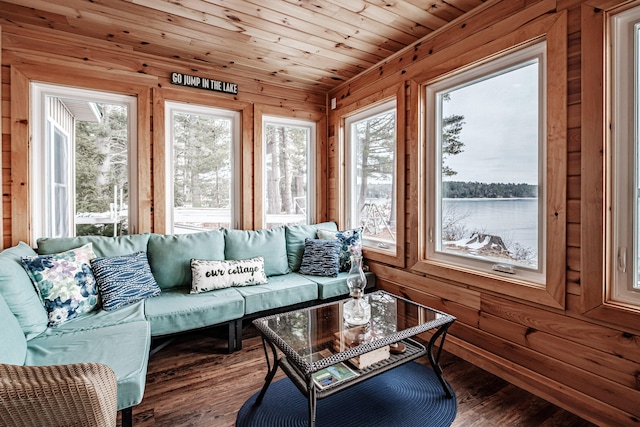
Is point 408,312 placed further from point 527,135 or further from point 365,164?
point 365,164

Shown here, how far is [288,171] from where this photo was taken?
3.82 m

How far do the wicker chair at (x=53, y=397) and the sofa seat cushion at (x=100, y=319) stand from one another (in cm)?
97

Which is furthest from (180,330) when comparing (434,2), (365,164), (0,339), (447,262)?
(434,2)

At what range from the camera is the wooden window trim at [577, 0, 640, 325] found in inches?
64.1

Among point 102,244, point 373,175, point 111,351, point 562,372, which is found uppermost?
point 373,175

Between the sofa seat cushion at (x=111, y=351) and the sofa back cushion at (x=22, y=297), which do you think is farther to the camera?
the sofa back cushion at (x=22, y=297)

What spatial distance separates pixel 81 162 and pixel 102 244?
865mm

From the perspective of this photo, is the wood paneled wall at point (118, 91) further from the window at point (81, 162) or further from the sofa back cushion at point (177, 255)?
the sofa back cushion at point (177, 255)

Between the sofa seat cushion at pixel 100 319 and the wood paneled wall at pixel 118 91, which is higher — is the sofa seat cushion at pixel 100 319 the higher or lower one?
the lower one

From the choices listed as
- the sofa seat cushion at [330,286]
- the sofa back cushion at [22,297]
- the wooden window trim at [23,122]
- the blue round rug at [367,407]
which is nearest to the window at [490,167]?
the sofa seat cushion at [330,286]

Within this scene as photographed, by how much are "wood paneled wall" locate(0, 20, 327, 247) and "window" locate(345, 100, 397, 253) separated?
30.4 inches

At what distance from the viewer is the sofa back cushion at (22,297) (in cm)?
167

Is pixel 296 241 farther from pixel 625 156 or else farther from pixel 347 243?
pixel 625 156

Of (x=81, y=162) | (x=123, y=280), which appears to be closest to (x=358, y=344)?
(x=123, y=280)
